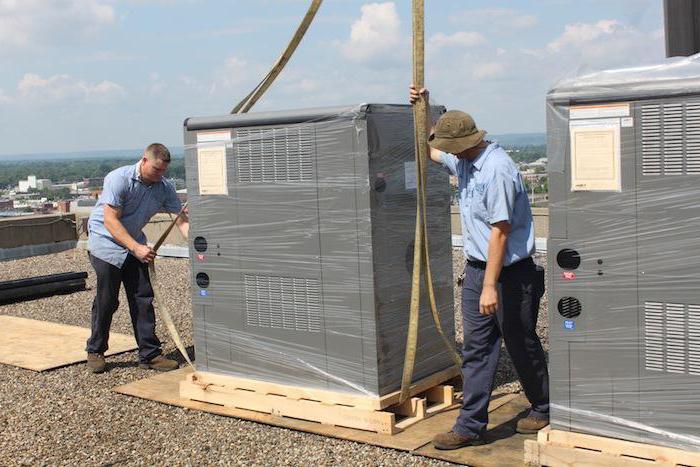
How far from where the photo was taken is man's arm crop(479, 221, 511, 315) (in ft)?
14.2

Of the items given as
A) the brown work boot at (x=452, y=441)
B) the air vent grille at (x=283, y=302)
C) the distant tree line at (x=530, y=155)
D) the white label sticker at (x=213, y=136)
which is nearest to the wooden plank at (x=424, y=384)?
the brown work boot at (x=452, y=441)

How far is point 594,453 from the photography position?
411 centimetres

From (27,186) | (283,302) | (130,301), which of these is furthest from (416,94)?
(27,186)

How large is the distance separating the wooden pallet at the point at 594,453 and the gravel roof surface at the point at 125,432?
1.81 ft

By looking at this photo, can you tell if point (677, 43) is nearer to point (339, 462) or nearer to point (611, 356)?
point (611, 356)

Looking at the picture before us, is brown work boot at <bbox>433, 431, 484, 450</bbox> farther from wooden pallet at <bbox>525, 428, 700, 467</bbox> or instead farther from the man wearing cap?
wooden pallet at <bbox>525, 428, 700, 467</bbox>

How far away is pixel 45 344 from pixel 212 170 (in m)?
3.16

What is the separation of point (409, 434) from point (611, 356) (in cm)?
134

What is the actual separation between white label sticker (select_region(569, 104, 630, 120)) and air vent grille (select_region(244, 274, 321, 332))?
1.92 meters

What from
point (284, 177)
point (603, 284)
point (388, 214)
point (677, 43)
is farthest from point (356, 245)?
point (677, 43)

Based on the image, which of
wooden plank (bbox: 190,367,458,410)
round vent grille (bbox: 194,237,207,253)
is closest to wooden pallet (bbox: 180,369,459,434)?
wooden plank (bbox: 190,367,458,410)

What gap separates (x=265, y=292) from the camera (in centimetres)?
548

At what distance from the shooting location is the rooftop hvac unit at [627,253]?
3852mm

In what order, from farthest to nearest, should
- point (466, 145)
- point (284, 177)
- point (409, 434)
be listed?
1. point (284, 177)
2. point (409, 434)
3. point (466, 145)
